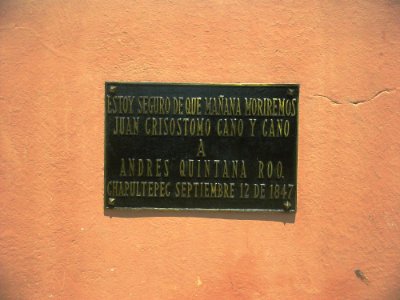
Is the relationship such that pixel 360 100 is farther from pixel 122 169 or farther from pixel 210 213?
pixel 122 169

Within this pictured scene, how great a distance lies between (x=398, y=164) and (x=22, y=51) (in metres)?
2.44

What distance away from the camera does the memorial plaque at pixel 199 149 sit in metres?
2.01

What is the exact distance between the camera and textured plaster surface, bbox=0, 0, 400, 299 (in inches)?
79.0

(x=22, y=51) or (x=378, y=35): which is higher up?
(x=378, y=35)

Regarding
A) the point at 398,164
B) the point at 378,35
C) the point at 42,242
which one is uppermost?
the point at 378,35

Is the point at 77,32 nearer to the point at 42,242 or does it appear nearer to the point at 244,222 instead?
the point at 42,242

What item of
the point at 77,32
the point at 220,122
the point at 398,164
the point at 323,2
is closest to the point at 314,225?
the point at 398,164

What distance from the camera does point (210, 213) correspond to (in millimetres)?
2033

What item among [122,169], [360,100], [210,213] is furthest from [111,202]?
[360,100]

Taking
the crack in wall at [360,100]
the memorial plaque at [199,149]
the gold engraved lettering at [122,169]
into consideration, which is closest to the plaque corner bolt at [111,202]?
the memorial plaque at [199,149]

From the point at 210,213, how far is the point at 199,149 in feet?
1.33

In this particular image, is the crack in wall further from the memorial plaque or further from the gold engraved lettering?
the gold engraved lettering

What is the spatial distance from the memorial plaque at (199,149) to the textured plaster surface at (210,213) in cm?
8

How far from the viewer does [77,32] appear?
2.02 metres
